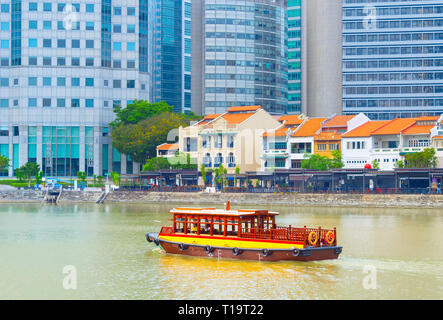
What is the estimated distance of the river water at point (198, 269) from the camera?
30.5m

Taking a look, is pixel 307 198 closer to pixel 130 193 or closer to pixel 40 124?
pixel 130 193

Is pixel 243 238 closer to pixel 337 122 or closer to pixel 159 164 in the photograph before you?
pixel 337 122

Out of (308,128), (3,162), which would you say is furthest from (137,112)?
(308,128)

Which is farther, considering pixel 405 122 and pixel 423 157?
pixel 405 122

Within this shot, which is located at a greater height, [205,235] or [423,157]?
[423,157]

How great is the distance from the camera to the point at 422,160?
272ft

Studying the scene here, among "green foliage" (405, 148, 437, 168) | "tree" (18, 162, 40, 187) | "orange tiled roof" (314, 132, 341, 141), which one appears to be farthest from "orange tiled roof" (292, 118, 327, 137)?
"tree" (18, 162, 40, 187)

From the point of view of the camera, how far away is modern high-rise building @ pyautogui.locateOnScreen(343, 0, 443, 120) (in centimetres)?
12394

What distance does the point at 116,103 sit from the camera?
121750 mm

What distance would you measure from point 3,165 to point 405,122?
59.7 m

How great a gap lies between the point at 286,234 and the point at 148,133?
71539mm

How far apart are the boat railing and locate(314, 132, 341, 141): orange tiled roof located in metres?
56.1
